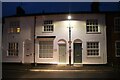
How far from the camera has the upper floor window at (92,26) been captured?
3047 cm

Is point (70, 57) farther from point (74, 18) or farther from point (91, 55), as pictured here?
point (74, 18)

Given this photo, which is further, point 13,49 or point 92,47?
point 13,49

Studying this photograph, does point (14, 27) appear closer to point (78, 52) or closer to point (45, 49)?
point (45, 49)

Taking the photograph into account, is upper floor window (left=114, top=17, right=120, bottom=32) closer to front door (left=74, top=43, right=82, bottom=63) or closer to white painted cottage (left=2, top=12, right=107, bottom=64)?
white painted cottage (left=2, top=12, right=107, bottom=64)

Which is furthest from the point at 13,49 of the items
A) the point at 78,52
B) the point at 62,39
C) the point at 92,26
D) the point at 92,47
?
the point at 92,26

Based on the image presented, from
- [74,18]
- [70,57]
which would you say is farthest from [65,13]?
[70,57]

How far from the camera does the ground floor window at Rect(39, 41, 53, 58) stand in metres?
30.9

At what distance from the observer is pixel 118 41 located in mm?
30406

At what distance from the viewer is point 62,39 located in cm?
3038

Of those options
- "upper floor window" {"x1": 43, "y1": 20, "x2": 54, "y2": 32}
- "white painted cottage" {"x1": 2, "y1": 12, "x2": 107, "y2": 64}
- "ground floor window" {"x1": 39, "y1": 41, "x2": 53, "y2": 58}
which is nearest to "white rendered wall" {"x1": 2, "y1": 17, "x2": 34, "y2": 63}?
"white painted cottage" {"x1": 2, "y1": 12, "x2": 107, "y2": 64}

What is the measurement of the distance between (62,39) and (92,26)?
3951 mm

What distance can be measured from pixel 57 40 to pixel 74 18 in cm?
335

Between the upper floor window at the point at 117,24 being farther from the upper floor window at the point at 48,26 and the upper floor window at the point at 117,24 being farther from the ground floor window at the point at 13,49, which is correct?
the ground floor window at the point at 13,49

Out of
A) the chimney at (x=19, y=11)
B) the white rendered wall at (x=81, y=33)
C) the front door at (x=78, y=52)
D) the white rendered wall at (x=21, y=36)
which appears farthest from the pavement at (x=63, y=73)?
the chimney at (x=19, y=11)
